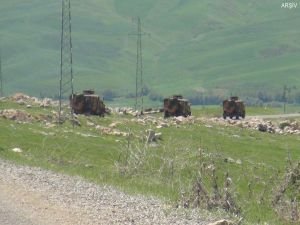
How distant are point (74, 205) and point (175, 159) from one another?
8870 millimetres

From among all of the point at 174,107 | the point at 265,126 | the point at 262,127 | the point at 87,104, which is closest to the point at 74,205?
the point at 87,104

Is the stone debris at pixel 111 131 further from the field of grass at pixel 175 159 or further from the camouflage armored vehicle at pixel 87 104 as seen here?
the camouflage armored vehicle at pixel 87 104

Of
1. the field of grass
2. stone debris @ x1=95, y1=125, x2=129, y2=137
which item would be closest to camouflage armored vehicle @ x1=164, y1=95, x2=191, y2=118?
the field of grass

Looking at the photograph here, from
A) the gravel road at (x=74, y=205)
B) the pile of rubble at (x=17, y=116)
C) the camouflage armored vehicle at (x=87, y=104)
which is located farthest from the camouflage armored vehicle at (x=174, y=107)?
the gravel road at (x=74, y=205)

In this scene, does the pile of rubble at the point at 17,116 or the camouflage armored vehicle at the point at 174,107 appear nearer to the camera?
the pile of rubble at the point at 17,116

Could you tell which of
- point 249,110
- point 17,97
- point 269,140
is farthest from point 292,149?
point 249,110

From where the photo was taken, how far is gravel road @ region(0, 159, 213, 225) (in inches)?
744

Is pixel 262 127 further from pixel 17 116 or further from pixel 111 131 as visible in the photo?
pixel 17 116

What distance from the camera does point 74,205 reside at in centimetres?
2106

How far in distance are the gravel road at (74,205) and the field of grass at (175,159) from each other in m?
1.23

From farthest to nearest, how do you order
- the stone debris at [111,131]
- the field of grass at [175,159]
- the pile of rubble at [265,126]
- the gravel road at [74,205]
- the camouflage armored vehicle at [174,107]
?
the camouflage armored vehicle at [174,107]
the pile of rubble at [265,126]
the stone debris at [111,131]
the field of grass at [175,159]
the gravel road at [74,205]

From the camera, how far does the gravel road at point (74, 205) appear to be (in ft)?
62.0

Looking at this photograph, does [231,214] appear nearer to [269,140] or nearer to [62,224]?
[62,224]

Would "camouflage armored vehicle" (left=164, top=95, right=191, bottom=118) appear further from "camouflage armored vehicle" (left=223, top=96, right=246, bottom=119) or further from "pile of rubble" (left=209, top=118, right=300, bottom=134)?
"camouflage armored vehicle" (left=223, top=96, right=246, bottom=119)
